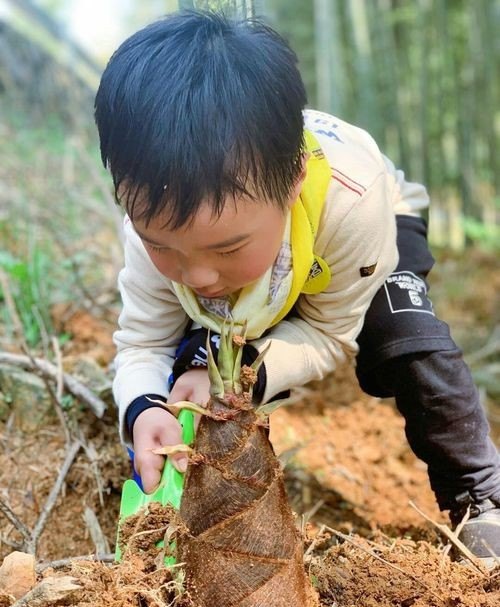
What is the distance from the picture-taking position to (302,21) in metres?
16.2

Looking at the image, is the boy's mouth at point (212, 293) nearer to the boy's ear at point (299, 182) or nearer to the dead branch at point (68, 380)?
the boy's ear at point (299, 182)

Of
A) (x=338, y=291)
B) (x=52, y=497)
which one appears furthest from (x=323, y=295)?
(x=52, y=497)

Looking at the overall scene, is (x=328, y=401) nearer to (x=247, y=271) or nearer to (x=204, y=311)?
(x=204, y=311)

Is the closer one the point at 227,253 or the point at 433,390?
the point at 227,253

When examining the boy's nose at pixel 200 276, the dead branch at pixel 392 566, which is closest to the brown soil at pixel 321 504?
the dead branch at pixel 392 566

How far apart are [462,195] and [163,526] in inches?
341

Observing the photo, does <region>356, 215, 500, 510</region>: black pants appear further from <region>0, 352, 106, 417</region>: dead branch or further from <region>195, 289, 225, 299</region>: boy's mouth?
<region>0, 352, 106, 417</region>: dead branch

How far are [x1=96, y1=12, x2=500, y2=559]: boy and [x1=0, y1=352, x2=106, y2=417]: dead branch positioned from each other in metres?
0.31

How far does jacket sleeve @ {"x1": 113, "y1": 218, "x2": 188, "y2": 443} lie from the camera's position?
1.90 m

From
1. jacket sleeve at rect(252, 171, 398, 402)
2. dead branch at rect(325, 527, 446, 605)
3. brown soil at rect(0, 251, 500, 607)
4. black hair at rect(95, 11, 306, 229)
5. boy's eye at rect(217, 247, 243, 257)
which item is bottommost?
brown soil at rect(0, 251, 500, 607)

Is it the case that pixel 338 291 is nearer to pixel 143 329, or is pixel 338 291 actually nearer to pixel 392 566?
pixel 143 329

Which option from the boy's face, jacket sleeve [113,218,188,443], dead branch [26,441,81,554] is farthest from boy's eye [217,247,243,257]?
dead branch [26,441,81,554]

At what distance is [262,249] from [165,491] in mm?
557

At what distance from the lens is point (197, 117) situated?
1380mm
